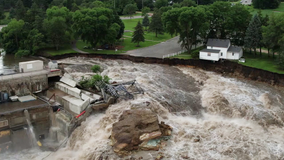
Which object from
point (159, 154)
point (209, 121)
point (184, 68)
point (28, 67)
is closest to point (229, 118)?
point (209, 121)

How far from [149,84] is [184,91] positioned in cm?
519

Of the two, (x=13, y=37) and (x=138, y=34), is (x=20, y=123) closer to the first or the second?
(x=13, y=37)

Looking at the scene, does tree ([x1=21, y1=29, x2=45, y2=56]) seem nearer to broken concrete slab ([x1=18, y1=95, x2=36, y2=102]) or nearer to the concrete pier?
broken concrete slab ([x1=18, y1=95, x2=36, y2=102])

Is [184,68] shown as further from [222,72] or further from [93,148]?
[93,148]

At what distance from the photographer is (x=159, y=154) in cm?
2733

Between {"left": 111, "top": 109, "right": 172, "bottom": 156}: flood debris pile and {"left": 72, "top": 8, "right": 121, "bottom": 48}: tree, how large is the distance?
3384 centimetres

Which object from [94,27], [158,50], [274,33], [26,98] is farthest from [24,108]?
[274,33]

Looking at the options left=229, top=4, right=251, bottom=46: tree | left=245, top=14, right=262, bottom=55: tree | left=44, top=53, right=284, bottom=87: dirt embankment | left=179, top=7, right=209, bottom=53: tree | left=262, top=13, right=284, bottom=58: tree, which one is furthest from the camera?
left=229, top=4, right=251, bottom=46: tree

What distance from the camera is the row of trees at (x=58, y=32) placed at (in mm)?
62009

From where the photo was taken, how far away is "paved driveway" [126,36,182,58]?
6050 centimetres

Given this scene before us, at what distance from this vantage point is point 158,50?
6419 centimetres

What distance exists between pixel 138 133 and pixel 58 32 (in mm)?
40360

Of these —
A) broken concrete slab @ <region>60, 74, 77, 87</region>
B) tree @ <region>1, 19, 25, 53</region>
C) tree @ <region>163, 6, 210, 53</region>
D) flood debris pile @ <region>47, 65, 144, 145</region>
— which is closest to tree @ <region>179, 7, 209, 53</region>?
tree @ <region>163, 6, 210, 53</region>

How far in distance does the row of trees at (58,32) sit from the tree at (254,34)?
26488 millimetres
